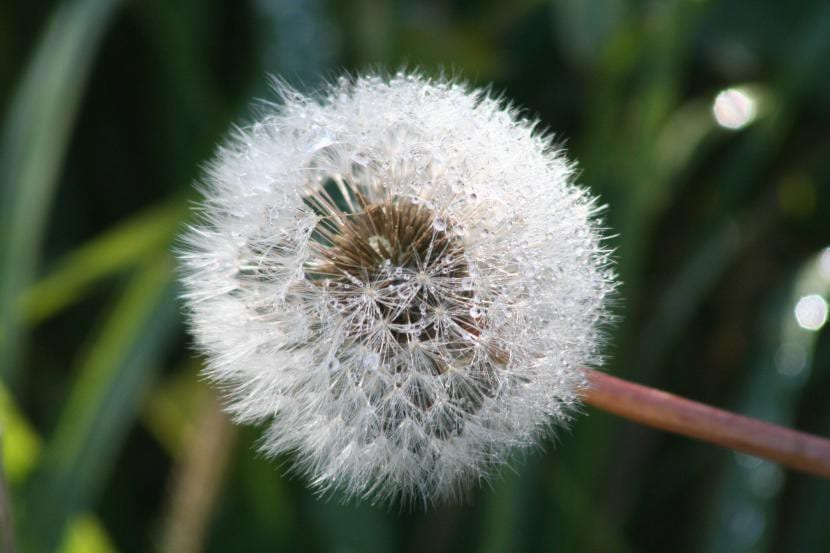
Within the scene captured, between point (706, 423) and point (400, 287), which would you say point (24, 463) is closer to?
point (400, 287)

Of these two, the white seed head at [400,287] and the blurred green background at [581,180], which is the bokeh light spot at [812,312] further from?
the white seed head at [400,287]

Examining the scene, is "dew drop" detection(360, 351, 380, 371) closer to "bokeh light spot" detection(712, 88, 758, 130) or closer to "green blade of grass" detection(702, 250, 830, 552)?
"green blade of grass" detection(702, 250, 830, 552)

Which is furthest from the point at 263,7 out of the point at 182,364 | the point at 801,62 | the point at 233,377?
the point at 233,377

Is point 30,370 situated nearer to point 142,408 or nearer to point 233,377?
point 142,408

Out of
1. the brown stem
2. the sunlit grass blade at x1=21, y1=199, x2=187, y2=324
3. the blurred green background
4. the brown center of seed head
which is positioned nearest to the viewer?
the brown stem

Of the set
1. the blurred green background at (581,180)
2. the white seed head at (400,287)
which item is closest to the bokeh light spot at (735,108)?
the blurred green background at (581,180)

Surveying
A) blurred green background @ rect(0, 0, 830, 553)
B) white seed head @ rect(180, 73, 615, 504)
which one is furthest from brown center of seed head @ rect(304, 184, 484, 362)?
blurred green background @ rect(0, 0, 830, 553)

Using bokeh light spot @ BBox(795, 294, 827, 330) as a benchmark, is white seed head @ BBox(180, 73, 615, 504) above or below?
below

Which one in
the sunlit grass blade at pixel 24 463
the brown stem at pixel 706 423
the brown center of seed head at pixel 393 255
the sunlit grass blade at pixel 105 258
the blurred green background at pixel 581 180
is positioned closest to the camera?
the brown stem at pixel 706 423
